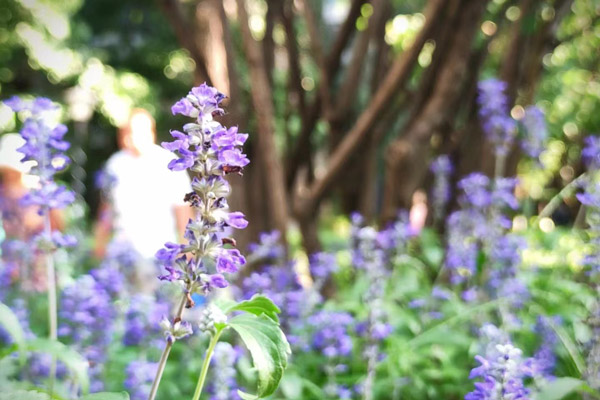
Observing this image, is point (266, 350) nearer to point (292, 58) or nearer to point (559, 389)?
point (559, 389)

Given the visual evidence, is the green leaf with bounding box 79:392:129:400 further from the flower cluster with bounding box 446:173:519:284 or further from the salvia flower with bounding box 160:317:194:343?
the flower cluster with bounding box 446:173:519:284

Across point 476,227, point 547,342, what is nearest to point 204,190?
point 547,342

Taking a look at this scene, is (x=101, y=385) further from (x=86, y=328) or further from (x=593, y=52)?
(x=593, y=52)

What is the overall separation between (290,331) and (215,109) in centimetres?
180

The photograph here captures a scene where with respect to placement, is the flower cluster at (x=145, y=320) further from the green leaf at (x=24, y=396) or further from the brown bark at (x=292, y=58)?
the brown bark at (x=292, y=58)

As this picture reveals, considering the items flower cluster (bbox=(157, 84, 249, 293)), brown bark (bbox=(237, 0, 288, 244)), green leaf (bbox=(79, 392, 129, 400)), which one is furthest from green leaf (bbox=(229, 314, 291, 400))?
brown bark (bbox=(237, 0, 288, 244))

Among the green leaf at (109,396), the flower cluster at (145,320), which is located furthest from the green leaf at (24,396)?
Answer: the flower cluster at (145,320)

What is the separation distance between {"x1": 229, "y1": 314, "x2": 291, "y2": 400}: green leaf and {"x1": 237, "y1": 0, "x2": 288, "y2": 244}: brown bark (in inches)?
99.9

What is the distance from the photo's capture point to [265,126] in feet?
12.8

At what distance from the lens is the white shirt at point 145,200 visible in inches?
181

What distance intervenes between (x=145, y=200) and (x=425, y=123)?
6.67 feet

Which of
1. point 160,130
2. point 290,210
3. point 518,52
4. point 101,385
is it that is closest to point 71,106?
point 160,130

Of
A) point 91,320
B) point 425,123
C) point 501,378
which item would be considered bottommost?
point 501,378

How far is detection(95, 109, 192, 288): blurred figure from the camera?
4.61 metres
